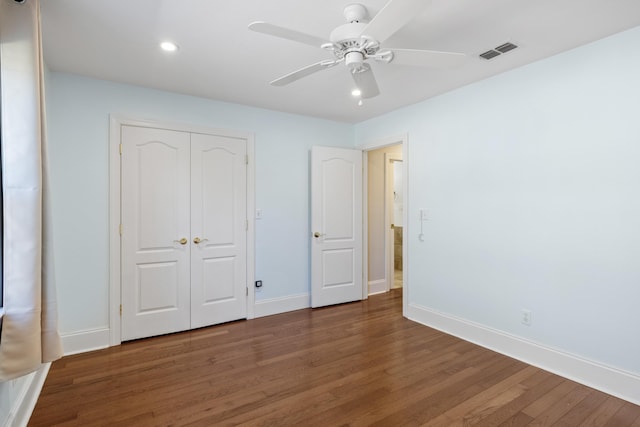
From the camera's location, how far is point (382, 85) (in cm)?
320

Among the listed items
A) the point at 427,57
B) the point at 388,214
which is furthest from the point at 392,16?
the point at 388,214

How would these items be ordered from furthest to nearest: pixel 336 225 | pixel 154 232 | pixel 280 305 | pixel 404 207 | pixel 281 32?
pixel 336 225 < pixel 280 305 < pixel 404 207 < pixel 154 232 < pixel 281 32

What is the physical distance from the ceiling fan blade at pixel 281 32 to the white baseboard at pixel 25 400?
208 centimetres

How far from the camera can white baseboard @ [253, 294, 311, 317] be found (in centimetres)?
394

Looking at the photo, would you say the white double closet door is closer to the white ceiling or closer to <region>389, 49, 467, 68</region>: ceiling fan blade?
the white ceiling

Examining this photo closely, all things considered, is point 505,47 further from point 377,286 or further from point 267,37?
point 377,286

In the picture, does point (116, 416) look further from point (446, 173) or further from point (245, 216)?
point (446, 173)

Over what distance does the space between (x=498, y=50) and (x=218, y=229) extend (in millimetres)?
3145

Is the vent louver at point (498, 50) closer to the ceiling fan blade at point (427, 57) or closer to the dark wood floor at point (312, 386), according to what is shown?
the ceiling fan blade at point (427, 57)

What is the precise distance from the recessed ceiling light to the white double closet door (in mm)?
1065

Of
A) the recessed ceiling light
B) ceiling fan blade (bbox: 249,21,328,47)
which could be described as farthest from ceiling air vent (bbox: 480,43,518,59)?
the recessed ceiling light

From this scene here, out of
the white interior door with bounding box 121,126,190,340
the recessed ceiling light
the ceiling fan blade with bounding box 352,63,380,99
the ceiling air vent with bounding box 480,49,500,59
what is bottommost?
the white interior door with bounding box 121,126,190,340

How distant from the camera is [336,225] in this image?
440 cm

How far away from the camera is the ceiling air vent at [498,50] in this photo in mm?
2416
